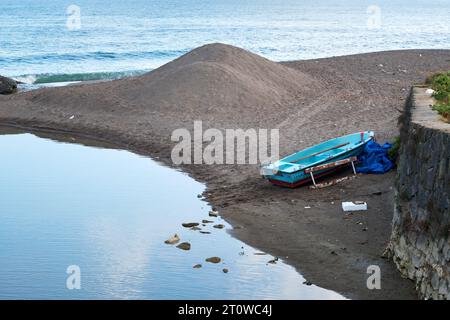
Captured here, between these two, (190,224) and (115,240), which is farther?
(190,224)

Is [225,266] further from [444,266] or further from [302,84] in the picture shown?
[302,84]

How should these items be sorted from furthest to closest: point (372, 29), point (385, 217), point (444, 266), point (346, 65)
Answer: point (372, 29), point (346, 65), point (385, 217), point (444, 266)

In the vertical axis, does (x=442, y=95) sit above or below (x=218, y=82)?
above

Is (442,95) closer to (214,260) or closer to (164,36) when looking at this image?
(214,260)

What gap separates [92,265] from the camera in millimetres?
13406

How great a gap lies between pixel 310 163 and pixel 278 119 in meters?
6.02

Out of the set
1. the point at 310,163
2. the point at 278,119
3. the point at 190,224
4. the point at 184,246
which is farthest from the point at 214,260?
the point at 278,119

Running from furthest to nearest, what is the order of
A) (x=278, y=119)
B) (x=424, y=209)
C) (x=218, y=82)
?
(x=218, y=82) → (x=278, y=119) → (x=424, y=209)

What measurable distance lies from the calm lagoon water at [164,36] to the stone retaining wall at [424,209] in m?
20.0

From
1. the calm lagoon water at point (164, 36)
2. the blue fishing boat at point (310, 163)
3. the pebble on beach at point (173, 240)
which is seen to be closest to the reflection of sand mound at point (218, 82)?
the calm lagoon water at point (164, 36)

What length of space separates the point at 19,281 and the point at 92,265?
3.86ft

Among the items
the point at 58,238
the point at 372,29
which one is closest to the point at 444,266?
the point at 58,238

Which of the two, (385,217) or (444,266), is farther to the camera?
(385,217)

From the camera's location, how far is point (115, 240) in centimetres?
1469
